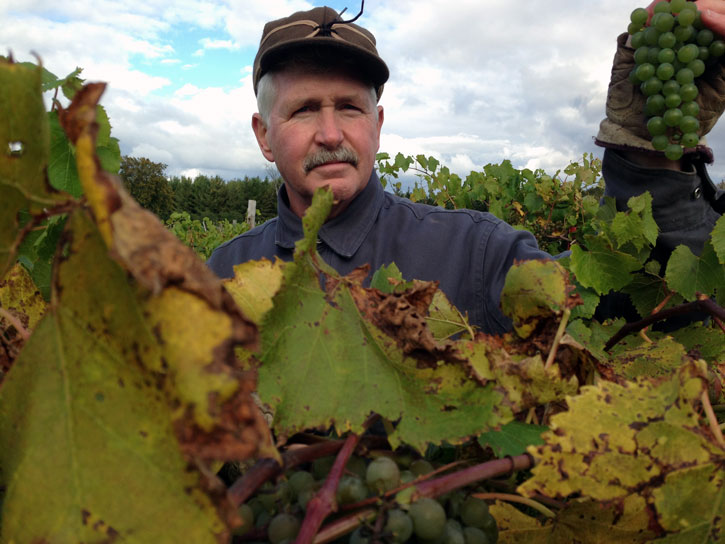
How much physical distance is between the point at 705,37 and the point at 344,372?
5.97 feet

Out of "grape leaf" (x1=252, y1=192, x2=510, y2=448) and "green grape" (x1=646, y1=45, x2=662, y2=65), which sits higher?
"green grape" (x1=646, y1=45, x2=662, y2=65)

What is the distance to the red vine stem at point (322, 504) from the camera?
490mm

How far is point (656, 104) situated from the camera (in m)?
1.93

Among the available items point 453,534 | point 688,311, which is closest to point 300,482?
point 453,534

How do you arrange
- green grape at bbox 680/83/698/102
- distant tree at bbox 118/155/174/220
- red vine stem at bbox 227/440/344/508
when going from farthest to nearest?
1. distant tree at bbox 118/155/174/220
2. green grape at bbox 680/83/698/102
3. red vine stem at bbox 227/440/344/508

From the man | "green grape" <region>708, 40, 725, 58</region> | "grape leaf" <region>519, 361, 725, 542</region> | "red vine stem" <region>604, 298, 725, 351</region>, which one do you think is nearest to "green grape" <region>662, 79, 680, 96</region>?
"green grape" <region>708, 40, 725, 58</region>

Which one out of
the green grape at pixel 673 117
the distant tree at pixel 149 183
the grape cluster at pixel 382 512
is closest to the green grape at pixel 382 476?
the grape cluster at pixel 382 512

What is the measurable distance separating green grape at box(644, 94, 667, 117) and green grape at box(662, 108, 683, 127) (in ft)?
0.19

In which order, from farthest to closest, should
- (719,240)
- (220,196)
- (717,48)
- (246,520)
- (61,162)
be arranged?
1. (220,196)
2. (717,48)
3. (719,240)
4. (61,162)
5. (246,520)

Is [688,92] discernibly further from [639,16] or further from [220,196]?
[220,196]

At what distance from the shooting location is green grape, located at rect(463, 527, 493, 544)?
0.57m

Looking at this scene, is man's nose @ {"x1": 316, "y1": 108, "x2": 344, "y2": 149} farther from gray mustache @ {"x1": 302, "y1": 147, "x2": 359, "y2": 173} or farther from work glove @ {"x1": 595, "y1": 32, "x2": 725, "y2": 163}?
work glove @ {"x1": 595, "y1": 32, "x2": 725, "y2": 163}

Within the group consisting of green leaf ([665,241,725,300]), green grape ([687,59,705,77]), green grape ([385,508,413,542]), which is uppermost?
green grape ([687,59,705,77])

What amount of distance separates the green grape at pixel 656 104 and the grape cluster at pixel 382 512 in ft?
5.88
